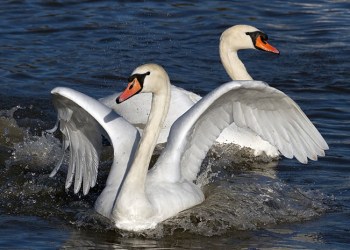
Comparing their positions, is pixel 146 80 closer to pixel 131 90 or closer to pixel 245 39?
pixel 131 90

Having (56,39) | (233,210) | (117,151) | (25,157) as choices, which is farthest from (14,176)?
(56,39)

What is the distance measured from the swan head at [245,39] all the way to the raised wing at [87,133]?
8.98ft

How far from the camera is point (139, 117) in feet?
34.3

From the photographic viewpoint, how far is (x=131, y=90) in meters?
7.57

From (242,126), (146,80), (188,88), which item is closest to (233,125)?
(188,88)

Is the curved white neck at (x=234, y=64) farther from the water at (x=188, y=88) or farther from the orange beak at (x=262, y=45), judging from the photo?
the water at (x=188, y=88)

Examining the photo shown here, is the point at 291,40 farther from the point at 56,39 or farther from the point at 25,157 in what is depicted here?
the point at 25,157

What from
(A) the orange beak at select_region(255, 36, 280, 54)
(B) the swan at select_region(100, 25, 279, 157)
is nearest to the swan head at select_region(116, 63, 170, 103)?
(B) the swan at select_region(100, 25, 279, 157)

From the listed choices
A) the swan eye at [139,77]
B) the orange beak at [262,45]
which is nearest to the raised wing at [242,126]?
the swan eye at [139,77]

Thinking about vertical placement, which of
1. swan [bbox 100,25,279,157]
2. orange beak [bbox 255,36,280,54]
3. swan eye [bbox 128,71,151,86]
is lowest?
swan [bbox 100,25,279,157]

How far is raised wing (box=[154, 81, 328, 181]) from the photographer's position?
8.16 m

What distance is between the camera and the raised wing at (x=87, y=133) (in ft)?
27.1

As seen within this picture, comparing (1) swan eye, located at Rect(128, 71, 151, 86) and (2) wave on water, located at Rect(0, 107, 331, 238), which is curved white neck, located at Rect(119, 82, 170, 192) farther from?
(2) wave on water, located at Rect(0, 107, 331, 238)

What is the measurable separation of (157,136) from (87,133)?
0.86 m
